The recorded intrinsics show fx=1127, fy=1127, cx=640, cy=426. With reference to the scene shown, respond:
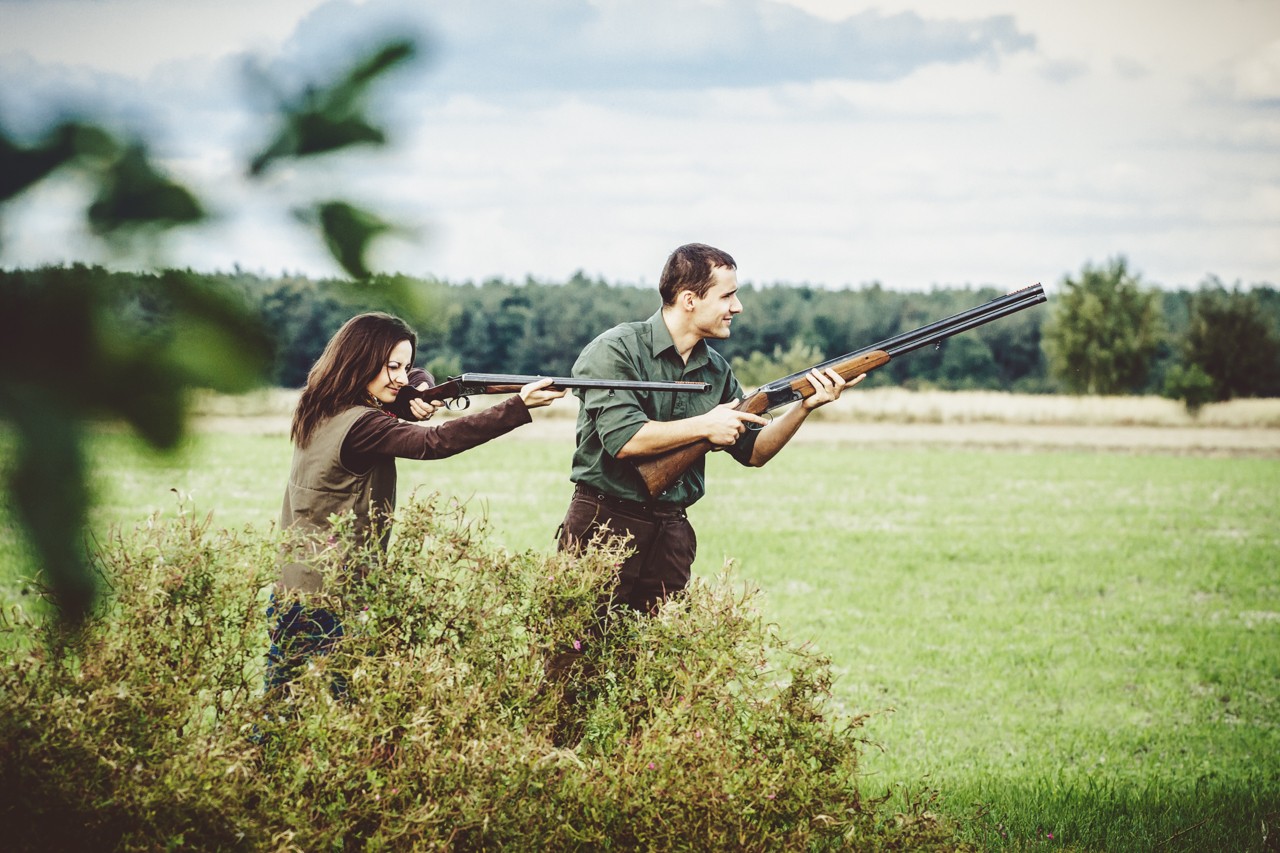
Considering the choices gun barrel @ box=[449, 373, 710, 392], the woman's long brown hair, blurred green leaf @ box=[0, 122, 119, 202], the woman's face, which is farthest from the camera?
gun barrel @ box=[449, 373, 710, 392]

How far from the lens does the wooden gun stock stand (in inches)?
189

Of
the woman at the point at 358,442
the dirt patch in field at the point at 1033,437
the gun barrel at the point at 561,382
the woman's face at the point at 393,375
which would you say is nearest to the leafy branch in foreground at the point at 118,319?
the woman at the point at 358,442

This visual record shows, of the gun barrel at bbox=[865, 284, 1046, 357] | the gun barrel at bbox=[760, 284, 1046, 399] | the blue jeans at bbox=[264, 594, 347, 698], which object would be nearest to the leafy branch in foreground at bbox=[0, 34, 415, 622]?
the blue jeans at bbox=[264, 594, 347, 698]

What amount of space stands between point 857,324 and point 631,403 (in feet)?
242

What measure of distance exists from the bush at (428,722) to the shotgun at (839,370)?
0.86 metres

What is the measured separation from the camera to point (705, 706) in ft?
12.1

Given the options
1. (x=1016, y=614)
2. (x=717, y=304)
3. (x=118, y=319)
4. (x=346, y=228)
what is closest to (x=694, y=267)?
(x=717, y=304)

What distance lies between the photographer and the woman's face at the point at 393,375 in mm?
4406

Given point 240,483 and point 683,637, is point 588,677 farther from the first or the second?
point 240,483

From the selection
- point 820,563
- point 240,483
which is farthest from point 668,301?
point 240,483

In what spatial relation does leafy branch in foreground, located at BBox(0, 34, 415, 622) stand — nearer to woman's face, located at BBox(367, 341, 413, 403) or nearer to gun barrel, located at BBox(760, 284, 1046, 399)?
woman's face, located at BBox(367, 341, 413, 403)

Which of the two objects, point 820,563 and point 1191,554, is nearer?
point 820,563

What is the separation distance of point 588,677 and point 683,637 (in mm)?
381

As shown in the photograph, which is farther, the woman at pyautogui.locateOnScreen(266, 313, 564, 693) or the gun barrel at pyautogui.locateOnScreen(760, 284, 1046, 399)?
the gun barrel at pyautogui.locateOnScreen(760, 284, 1046, 399)
